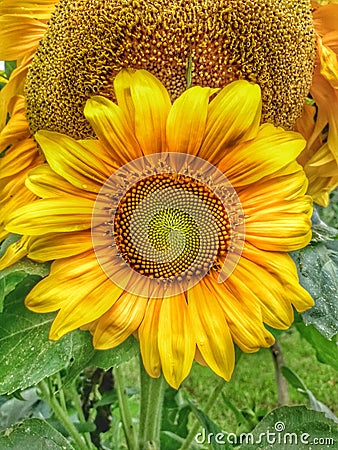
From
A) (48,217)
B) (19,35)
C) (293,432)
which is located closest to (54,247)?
(48,217)

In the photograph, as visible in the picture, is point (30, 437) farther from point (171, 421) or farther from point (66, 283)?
point (171, 421)

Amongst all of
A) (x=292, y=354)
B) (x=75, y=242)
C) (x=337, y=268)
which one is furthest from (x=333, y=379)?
(x=75, y=242)

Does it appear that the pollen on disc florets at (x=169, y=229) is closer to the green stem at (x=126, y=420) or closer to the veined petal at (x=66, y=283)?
the veined petal at (x=66, y=283)

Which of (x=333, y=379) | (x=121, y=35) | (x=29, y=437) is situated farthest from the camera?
(x=333, y=379)

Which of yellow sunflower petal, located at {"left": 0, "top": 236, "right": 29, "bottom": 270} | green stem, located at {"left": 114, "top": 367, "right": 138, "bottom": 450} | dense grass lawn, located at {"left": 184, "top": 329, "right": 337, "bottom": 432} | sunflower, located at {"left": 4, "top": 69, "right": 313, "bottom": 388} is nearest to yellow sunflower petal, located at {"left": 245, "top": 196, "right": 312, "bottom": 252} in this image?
sunflower, located at {"left": 4, "top": 69, "right": 313, "bottom": 388}

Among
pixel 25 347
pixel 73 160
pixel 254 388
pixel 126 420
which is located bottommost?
pixel 254 388

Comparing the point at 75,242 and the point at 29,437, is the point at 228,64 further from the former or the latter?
the point at 29,437

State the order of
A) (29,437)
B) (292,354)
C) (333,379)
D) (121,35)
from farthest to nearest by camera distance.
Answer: (292,354)
(333,379)
(29,437)
(121,35)
